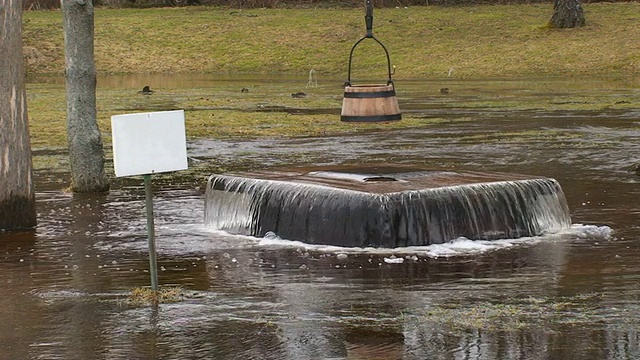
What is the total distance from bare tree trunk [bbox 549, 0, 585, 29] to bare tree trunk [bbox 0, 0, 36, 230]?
35.0 metres

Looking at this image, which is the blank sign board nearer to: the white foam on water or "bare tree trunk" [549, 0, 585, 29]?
the white foam on water

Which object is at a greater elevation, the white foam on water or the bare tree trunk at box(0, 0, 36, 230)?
the bare tree trunk at box(0, 0, 36, 230)

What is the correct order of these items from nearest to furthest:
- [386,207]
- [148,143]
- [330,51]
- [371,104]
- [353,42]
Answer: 1. [148,143]
2. [386,207]
3. [371,104]
4. [330,51]
5. [353,42]

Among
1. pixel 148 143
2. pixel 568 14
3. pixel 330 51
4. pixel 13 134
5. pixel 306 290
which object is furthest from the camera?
pixel 330 51

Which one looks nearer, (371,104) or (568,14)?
(371,104)

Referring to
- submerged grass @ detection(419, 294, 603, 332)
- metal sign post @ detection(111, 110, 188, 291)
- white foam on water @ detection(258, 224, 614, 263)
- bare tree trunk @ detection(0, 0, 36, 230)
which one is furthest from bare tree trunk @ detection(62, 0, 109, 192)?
submerged grass @ detection(419, 294, 603, 332)

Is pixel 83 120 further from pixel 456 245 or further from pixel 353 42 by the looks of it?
pixel 353 42

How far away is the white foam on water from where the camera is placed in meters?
10.5

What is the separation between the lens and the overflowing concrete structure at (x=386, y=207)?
1076 centimetres

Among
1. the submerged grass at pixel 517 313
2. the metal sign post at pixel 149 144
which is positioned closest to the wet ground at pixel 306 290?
the submerged grass at pixel 517 313

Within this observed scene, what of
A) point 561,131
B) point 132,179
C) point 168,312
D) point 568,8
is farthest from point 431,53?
point 168,312

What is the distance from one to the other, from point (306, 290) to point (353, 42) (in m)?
40.2

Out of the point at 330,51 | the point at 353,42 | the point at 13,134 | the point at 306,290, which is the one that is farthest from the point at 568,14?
the point at 306,290

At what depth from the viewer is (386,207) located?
35.1 feet
